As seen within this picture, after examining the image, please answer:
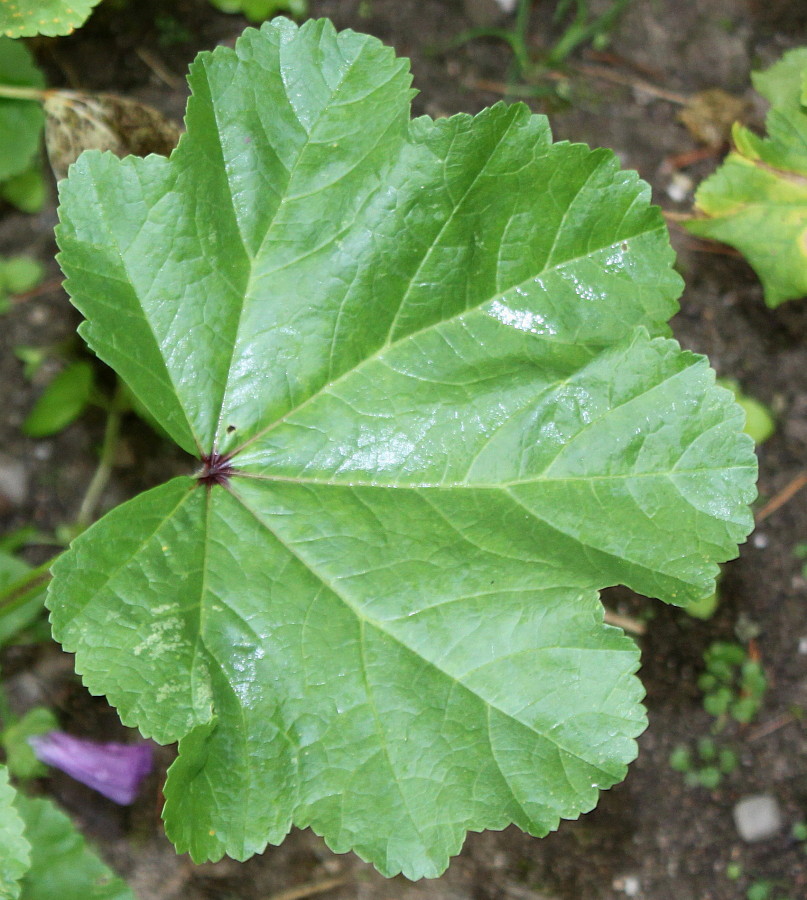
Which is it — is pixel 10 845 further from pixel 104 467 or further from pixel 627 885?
pixel 627 885

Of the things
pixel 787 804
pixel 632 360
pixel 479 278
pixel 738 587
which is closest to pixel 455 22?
pixel 479 278

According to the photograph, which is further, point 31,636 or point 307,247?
point 31,636

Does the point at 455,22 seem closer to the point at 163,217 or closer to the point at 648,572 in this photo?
the point at 163,217

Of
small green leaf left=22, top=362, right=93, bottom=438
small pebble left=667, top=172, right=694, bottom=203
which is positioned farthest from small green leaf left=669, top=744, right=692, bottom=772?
small green leaf left=22, top=362, right=93, bottom=438

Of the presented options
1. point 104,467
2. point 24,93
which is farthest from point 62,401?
point 24,93

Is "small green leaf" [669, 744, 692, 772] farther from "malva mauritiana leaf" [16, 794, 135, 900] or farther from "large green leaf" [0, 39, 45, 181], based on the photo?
"large green leaf" [0, 39, 45, 181]

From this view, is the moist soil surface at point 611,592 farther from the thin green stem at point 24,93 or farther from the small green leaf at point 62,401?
the thin green stem at point 24,93
